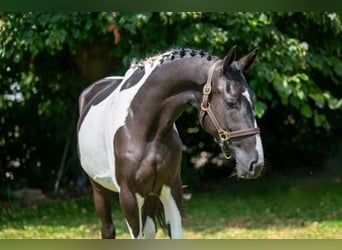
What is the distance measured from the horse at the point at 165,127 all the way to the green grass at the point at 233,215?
1.47m

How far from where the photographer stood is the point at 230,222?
15.1 ft

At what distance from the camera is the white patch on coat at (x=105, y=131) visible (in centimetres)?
→ 246

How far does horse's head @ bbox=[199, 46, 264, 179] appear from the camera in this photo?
6.98 feet

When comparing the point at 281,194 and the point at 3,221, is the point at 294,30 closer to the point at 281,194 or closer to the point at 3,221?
the point at 281,194

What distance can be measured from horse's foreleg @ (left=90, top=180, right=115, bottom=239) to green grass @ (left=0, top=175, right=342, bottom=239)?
1.01 metres

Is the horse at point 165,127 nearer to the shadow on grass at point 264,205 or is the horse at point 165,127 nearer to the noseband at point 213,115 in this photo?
the noseband at point 213,115

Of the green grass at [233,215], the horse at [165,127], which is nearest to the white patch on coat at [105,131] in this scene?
the horse at [165,127]

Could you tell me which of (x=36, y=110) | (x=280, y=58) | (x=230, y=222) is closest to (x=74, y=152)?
(x=36, y=110)

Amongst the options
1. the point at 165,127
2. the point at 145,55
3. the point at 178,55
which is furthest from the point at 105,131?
the point at 145,55

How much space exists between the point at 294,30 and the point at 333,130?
182 cm

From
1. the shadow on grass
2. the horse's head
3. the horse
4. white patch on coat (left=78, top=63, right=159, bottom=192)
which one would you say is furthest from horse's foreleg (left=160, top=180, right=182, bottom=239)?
the shadow on grass

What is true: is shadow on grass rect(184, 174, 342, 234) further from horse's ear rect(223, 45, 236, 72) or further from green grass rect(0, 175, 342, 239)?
horse's ear rect(223, 45, 236, 72)

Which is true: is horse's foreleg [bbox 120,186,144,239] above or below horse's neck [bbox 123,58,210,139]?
below
